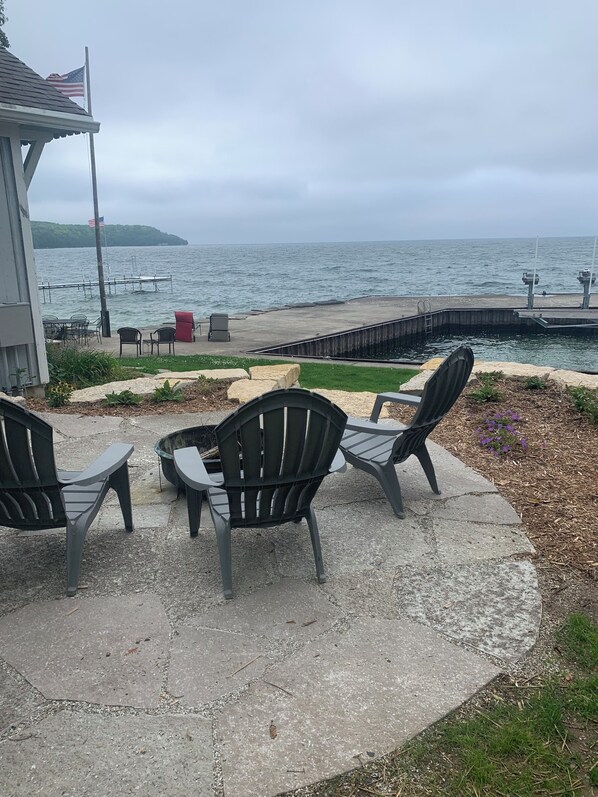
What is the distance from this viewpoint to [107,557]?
11.0 feet

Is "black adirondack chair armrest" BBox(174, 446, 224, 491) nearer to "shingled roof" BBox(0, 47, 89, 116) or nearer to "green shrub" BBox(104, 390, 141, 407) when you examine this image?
"green shrub" BBox(104, 390, 141, 407)

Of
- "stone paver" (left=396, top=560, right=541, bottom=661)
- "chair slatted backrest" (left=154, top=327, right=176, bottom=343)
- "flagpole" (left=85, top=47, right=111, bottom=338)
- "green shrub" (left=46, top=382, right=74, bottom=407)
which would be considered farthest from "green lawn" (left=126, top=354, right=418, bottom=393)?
"flagpole" (left=85, top=47, right=111, bottom=338)

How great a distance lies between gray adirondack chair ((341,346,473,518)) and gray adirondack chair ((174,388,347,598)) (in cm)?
86

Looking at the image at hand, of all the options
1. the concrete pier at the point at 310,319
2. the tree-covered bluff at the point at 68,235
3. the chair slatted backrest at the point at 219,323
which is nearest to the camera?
the concrete pier at the point at 310,319

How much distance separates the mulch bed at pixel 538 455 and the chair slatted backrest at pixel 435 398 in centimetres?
78

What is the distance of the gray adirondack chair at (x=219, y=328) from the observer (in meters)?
17.7

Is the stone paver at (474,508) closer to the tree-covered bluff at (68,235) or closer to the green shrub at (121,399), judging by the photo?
the green shrub at (121,399)

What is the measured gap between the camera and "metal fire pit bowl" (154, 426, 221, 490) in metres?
4.05

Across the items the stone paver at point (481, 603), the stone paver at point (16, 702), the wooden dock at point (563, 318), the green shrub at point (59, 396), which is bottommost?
the wooden dock at point (563, 318)

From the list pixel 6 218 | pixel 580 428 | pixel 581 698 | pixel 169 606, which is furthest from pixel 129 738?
pixel 6 218

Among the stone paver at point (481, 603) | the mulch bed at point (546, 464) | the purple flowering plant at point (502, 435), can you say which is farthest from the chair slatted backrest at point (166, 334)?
the stone paver at point (481, 603)

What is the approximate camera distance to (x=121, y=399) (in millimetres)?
6590

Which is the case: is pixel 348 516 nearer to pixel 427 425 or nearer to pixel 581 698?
pixel 427 425

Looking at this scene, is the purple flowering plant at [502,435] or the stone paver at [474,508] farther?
the purple flowering plant at [502,435]
